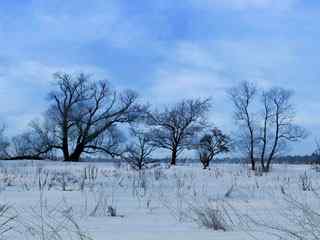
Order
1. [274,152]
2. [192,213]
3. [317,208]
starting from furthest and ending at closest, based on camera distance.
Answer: [274,152] < [317,208] < [192,213]

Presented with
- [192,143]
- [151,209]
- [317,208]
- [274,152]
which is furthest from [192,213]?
[192,143]

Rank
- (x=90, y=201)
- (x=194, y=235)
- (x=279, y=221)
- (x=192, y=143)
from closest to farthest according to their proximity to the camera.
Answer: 1. (x=194, y=235)
2. (x=279, y=221)
3. (x=90, y=201)
4. (x=192, y=143)

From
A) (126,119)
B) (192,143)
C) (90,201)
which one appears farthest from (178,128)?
(90,201)

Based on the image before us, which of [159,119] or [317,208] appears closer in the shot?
[317,208]

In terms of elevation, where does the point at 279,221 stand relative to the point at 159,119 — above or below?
below

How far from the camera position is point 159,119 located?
5722 cm

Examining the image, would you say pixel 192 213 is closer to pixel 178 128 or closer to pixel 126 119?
pixel 126 119

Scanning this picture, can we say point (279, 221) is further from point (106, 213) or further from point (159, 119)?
point (159, 119)

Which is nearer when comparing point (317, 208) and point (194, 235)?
point (194, 235)

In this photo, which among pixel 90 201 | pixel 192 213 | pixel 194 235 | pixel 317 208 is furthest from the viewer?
pixel 90 201

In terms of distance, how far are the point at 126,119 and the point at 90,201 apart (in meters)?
44.0

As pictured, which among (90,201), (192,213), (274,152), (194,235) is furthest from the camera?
(274,152)

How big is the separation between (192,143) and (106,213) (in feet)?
169

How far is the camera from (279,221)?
4855 mm
